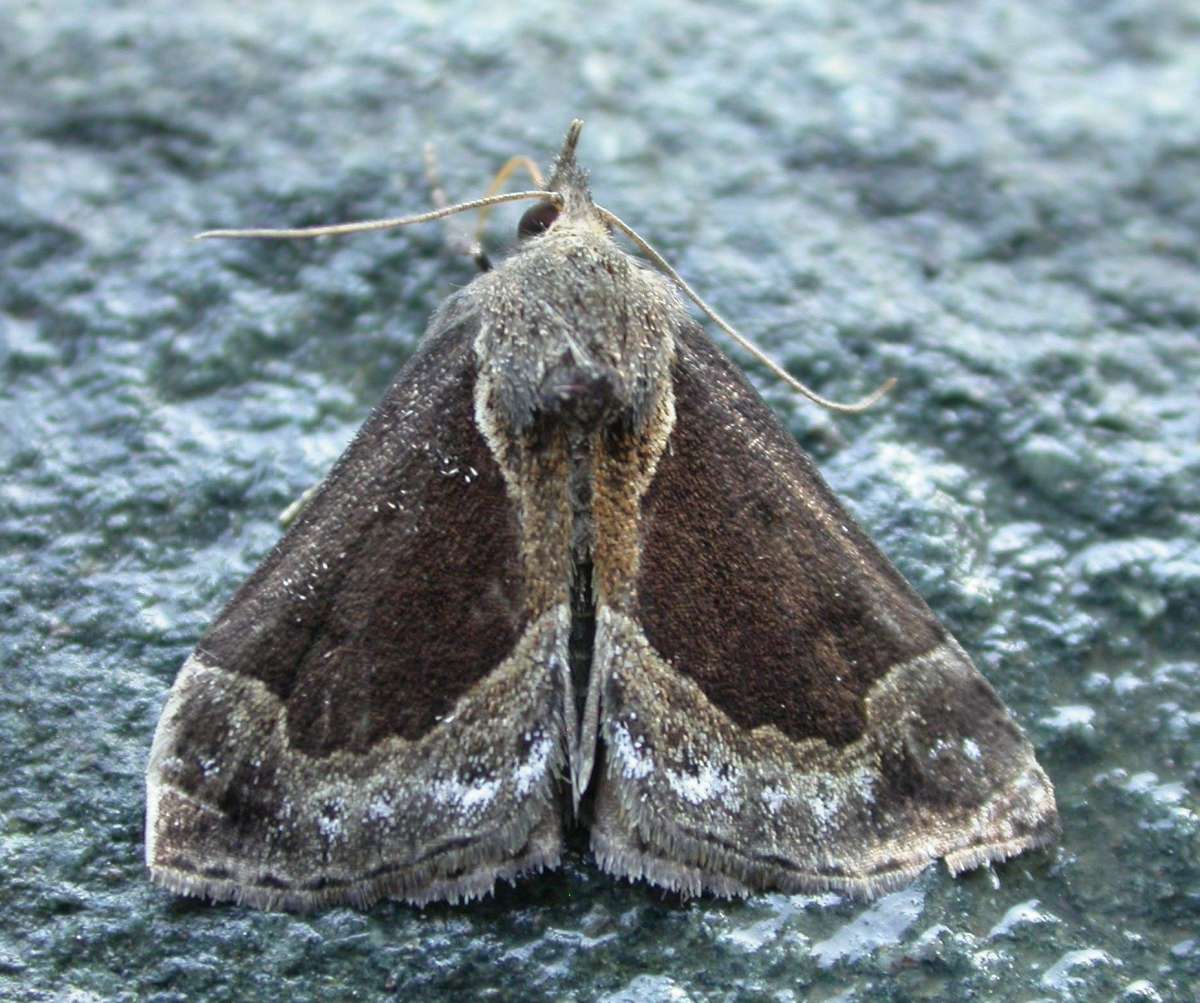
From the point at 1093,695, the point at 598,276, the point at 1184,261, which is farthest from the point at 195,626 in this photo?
the point at 1184,261

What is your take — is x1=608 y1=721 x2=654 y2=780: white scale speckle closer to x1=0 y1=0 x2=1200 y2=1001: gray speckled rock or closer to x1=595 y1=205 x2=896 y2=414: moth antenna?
x1=0 y1=0 x2=1200 y2=1001: gray speckled rock

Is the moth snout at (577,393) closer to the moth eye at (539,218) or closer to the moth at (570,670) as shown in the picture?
the moth at (570,670)

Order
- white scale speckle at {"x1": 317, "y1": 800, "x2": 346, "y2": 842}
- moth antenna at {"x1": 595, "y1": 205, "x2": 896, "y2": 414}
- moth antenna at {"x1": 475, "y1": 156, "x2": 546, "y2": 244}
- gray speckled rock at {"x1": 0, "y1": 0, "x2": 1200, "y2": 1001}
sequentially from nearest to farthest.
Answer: white scale speckle at {"x1": 317, "y1": 800, "x2": 346, "y2": 842} → gray speckled rock at {"x1": 0, "y1": 0, "x2": 1200, "y2": 1001} → moth antenna at {"x1": 595, "y1": 205, "x2": 896, "y2": 414} → moth antenna at {"x1": 475, "y1": 156, "x2": 546, "y2": 244}

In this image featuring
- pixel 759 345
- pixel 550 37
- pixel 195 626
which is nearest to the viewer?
pixel 195 626

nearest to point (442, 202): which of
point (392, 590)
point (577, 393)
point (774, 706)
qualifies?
point (577, 393)

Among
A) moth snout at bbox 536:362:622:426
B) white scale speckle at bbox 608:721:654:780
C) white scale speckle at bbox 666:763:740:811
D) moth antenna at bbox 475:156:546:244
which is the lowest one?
white scale speckle at bbox 666:763:740:811

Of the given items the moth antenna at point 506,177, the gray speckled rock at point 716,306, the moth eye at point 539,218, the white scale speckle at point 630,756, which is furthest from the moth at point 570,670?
the moth antenna at point 506,177

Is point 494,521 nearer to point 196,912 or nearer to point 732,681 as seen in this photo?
point 732,681

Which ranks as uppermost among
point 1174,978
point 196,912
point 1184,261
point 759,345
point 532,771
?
point 1184,261

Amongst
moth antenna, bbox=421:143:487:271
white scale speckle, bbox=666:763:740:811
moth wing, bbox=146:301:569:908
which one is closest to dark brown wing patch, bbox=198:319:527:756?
moth wing, bbox=146:301:569:908
